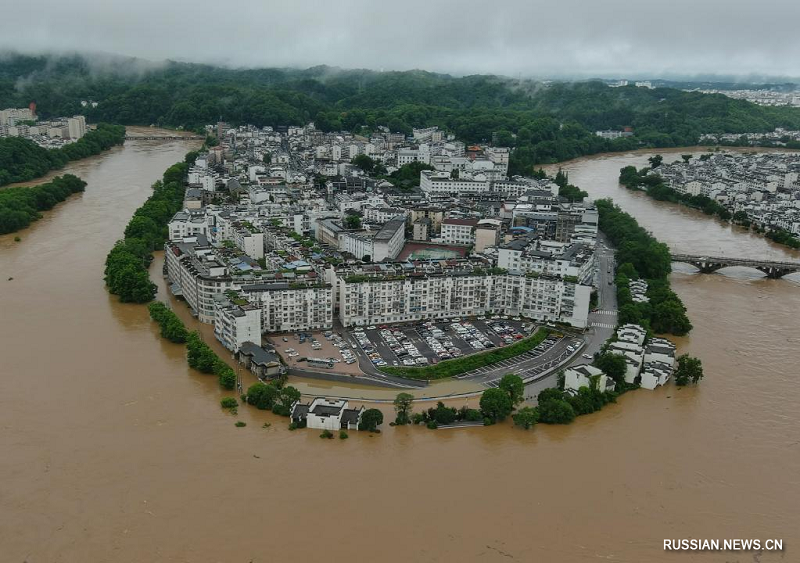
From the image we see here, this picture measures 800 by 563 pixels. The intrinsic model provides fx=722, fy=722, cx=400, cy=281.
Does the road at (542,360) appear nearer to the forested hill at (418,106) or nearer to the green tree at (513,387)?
the green tree at (513,387)

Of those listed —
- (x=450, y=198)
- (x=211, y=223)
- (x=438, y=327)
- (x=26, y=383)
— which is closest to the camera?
(x=26, y=383)

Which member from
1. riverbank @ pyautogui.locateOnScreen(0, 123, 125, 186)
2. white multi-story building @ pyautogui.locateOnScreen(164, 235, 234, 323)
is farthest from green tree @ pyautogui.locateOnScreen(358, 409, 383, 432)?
riverbank @ pyautogui.locateOnScreen(0, 123, 125, 186)

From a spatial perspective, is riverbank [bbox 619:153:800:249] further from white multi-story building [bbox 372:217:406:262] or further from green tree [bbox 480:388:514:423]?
green tree [bbox 480:388:514:423]

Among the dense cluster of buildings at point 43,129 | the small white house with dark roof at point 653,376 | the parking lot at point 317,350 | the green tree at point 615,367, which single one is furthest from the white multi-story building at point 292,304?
the dense cluster of buildings at point 43,129

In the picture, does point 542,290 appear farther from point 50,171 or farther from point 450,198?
point 50,171

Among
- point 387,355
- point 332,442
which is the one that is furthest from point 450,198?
point 332,442
